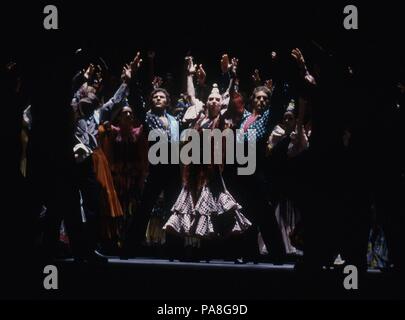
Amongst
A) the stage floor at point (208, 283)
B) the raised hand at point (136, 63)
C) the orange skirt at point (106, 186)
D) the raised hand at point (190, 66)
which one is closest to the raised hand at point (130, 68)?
the raised hand at point (136, 63)

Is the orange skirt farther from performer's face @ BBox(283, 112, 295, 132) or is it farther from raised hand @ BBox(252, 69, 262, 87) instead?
performer's face @ BBox(283, 112, 295, 132)

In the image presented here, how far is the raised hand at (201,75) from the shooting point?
18.5 feet

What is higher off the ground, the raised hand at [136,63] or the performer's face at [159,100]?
the raised hand at [136,63]

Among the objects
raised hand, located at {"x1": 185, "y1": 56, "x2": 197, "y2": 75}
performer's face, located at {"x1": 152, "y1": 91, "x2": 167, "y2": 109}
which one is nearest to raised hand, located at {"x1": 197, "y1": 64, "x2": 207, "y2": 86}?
raised hand, located at {"x1": 185, "y1": 56, "x2": 197, "y2": 75}

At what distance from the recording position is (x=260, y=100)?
5.65 m

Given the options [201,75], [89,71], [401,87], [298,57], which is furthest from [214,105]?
[401,87]

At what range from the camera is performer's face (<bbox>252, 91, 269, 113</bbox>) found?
5637 mm

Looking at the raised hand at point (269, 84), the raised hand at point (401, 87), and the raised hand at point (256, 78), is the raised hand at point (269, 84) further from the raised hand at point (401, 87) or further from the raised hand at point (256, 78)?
the raised hand at point (401, 87)

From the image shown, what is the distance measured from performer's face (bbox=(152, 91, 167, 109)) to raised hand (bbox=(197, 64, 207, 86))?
28cm

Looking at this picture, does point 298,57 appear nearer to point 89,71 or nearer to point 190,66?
point 190,66

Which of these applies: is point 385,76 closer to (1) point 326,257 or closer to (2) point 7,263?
(1) point 326,257

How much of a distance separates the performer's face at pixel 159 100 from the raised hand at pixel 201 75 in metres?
0.28

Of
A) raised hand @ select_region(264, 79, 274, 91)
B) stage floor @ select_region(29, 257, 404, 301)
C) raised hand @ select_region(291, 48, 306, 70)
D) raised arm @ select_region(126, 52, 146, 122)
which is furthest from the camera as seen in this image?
raised hand @ select_region(264, 79, 274, 91)

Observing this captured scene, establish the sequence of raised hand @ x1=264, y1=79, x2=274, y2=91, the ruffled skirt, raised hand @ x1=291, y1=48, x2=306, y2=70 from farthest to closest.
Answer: raised hand @ x1=264, y1=79, x2=274, y2=91 < the ruffled skirt < raised hand @ x1=291, y1=48, x2=306, y2=70
